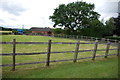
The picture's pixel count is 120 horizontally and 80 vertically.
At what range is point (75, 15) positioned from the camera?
39.0 m

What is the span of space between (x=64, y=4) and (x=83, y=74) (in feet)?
125

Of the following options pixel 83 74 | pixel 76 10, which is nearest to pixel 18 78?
pixel 83 74

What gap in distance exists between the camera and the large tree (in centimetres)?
3816

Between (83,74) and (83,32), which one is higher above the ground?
(83,32)

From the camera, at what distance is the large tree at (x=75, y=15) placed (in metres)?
38.2

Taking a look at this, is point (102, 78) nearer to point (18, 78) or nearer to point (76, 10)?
point (18, 78)

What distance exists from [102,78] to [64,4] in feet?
126

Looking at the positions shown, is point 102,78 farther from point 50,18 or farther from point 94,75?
point 50,18

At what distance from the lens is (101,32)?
39.7m

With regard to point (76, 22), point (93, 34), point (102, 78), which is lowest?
point (102, 78)

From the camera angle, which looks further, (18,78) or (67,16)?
(67,16)

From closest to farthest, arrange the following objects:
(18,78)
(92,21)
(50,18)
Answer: (18,78)
(92,21)
(50,18)

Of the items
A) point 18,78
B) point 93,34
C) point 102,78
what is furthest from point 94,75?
point 93,34

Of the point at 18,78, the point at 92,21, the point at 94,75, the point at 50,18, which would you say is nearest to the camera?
the point at 18,78
